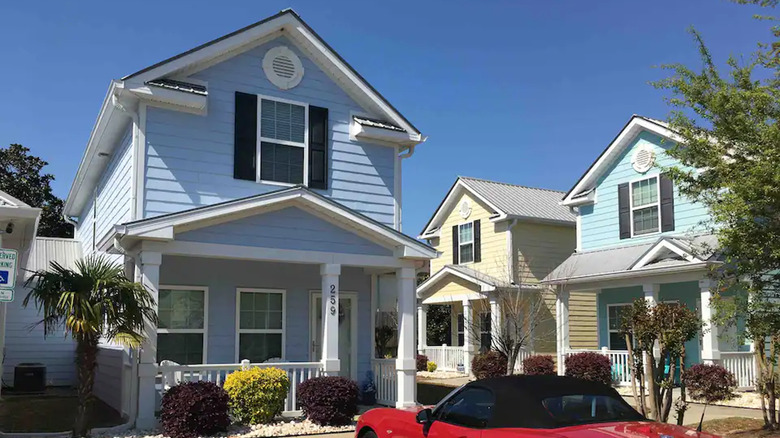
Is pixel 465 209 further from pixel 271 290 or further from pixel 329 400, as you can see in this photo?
pixel 329 400

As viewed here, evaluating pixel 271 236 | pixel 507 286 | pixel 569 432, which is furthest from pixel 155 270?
pixel 507 286

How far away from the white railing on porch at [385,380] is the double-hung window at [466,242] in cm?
1182

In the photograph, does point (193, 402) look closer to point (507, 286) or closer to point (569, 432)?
point (569, 432)

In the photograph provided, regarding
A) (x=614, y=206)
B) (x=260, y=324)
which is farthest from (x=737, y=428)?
(x=614, y=206)

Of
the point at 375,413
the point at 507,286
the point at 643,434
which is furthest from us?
the point at 507,286

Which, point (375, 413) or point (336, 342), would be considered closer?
point (375, 413)

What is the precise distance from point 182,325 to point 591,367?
10.8 metres

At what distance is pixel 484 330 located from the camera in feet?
84.8

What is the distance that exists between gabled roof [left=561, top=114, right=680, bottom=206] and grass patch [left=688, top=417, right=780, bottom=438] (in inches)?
308

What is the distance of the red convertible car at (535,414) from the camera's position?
5.91 m

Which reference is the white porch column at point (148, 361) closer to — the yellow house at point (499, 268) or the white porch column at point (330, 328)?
the white porch column at point (330, 328)

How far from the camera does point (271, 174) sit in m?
14.6

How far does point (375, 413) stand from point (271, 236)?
5.46 m

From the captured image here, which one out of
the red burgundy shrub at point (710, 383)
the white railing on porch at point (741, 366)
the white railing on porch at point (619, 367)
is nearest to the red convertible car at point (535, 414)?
the red burgundy shrub at point (710, 383)
